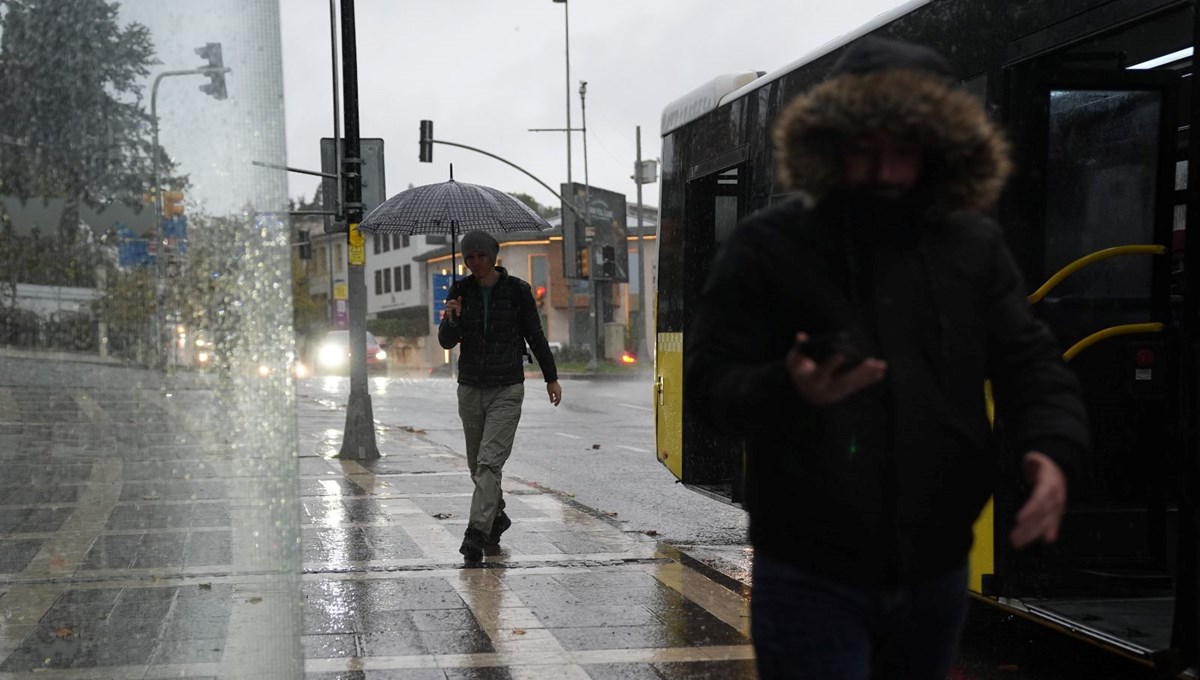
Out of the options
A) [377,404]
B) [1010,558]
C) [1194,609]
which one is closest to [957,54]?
[1010,558]

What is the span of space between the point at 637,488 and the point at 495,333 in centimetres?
462

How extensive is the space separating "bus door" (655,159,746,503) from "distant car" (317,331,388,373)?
34.2 m

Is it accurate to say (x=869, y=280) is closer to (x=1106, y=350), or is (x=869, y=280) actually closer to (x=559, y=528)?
(x=1106, y=350)

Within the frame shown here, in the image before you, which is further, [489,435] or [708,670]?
[489,435]

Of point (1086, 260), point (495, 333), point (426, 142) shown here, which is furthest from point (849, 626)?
point (426, 142)

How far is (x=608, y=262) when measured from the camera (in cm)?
3784

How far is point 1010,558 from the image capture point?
515 cm

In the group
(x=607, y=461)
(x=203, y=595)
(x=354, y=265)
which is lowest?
(x=607, y=461)

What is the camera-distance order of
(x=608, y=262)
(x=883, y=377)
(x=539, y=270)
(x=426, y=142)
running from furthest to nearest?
(x=539, y=270) < (x=608, y=262) < (x=426, y=142) < (x=883, y=377)

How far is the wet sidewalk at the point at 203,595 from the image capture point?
12.6ft

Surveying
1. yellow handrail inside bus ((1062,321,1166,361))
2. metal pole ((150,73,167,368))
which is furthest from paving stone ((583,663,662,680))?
metal pole ((150,73,167,368))

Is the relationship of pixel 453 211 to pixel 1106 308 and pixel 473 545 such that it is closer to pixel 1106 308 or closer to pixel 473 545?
pixel 473 545

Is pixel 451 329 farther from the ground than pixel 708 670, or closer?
farther from the ground

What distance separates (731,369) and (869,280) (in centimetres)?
28
